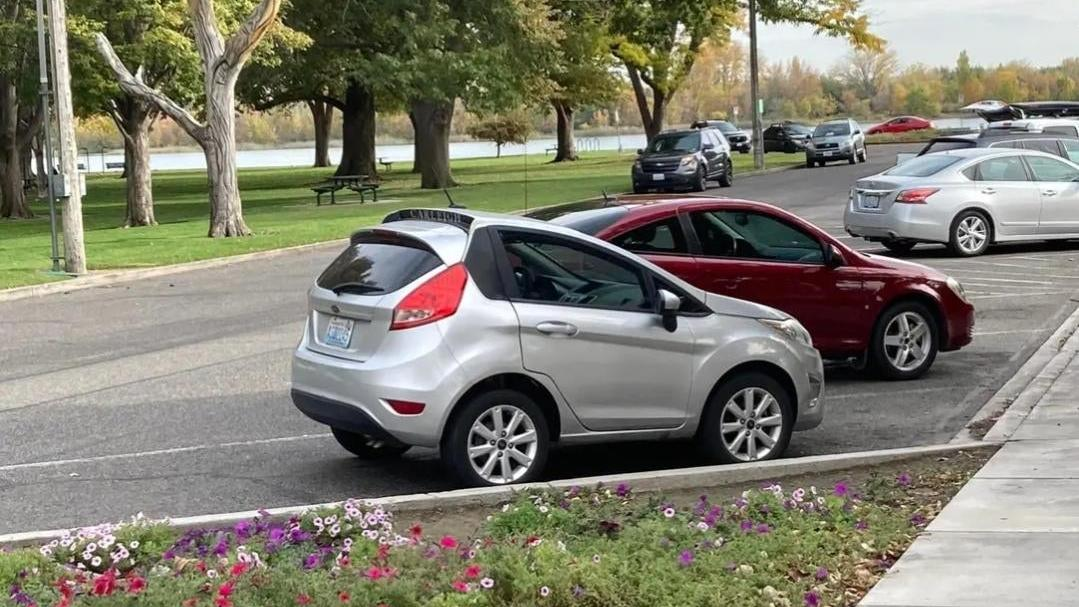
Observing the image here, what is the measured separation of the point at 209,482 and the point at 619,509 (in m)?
2.75

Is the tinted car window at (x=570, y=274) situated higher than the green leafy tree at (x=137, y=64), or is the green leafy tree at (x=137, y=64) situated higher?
the green leafy tree at (x=137, y=64)

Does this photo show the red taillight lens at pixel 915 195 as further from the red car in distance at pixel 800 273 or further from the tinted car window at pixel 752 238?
the tinted car window at pixel 752 238

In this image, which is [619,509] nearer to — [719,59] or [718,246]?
[718,246]

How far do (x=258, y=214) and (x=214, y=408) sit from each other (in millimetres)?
25269

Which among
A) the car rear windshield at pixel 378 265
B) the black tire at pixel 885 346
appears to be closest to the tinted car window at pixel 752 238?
the black tire at pixel 885 346

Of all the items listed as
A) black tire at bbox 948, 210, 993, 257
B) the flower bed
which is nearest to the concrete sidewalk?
the flower bed

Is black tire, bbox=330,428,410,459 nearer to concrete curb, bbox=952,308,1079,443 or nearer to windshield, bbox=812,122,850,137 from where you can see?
concrete curb, bbox=952,308,1079,443

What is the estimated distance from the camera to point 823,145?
160ft

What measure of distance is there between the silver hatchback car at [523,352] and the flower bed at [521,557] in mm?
831

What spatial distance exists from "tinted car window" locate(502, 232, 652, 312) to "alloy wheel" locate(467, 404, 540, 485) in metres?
0.68

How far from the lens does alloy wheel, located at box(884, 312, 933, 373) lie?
37.2 feet

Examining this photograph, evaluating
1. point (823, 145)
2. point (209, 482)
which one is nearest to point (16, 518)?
point (209, 482)

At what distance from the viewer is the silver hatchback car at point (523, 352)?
24.8 ft

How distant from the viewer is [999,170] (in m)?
20.4
